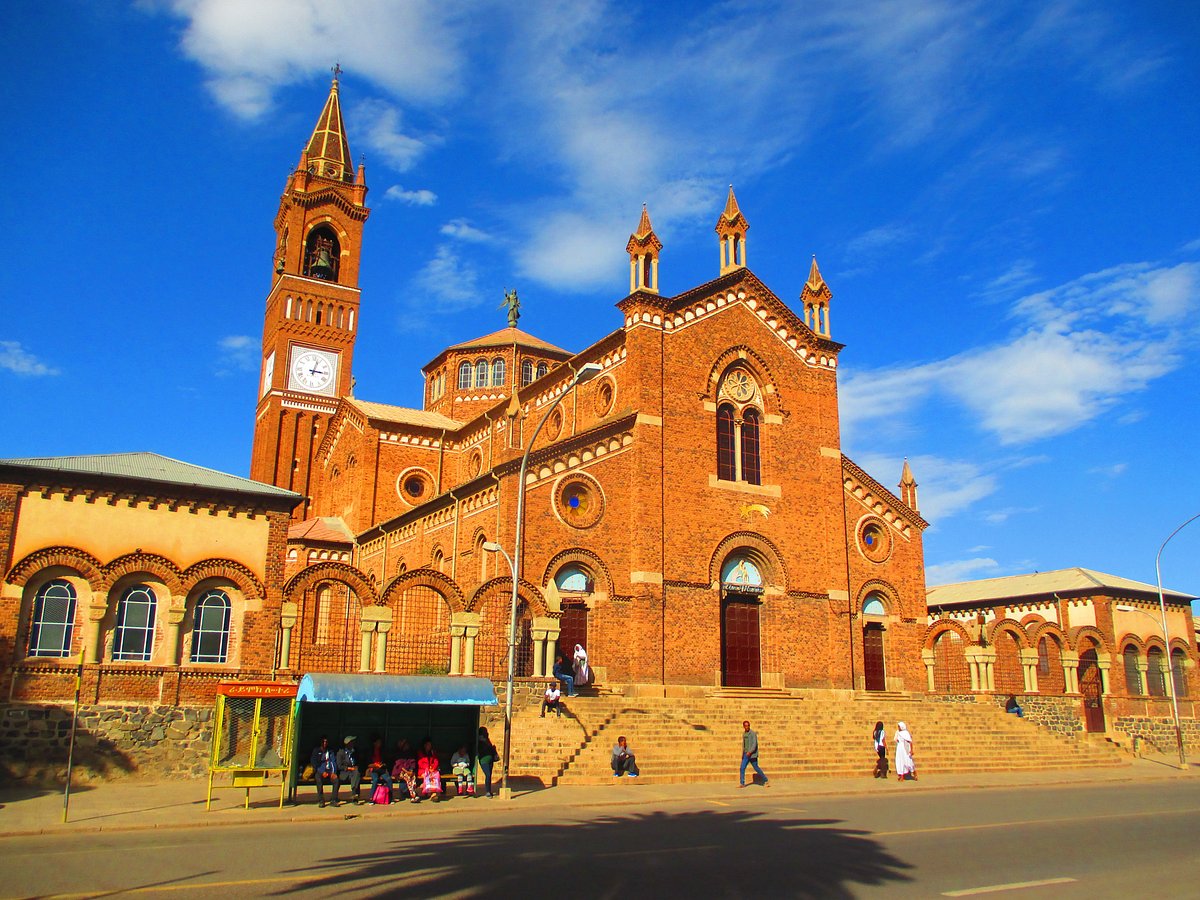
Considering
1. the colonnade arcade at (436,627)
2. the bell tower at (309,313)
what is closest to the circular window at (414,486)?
the bell tower at (309,313)

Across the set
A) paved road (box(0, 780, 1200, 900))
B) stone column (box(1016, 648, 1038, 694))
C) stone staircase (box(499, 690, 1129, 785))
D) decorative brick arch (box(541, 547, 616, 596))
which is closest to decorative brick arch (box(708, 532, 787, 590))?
stone staircase (box(499, 690, 1129, 785))

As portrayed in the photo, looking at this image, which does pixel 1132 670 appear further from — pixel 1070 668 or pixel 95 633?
pixel 95 633

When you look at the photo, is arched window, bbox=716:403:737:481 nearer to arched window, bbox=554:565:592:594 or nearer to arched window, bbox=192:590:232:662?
arched window, bbox=554:565:592:594

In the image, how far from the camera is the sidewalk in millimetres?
16578

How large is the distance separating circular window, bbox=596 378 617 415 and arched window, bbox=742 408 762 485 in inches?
198

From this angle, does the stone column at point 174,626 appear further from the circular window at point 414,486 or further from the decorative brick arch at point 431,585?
the circular window at point 414,486

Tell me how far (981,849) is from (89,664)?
64.3 ft

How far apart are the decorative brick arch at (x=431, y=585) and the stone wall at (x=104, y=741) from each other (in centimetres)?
553

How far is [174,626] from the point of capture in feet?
78.5

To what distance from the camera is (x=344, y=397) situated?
50969 mm

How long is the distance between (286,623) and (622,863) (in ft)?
50.1

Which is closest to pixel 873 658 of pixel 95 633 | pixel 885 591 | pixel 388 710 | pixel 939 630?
pixel 885 591

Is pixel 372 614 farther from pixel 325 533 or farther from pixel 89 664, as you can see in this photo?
pixel 325 533

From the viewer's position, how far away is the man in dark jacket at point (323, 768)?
1920 cm
